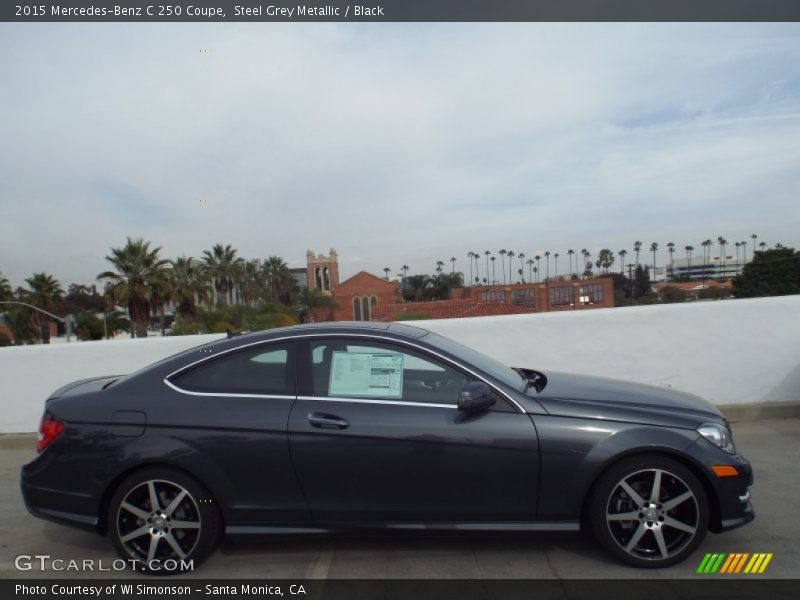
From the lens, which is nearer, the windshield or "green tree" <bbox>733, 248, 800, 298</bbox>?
the windshield

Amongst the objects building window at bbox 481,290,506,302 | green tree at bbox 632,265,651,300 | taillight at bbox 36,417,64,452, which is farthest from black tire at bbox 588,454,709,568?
green tree at bbox 632,265,651,300

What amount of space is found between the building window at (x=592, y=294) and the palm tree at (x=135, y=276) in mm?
27076

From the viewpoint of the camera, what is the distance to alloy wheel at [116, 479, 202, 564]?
3.69 metres

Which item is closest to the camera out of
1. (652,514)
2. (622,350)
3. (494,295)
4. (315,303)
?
(652,514)

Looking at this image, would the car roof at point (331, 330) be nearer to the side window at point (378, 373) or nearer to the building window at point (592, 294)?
the side window at point (378, 373)

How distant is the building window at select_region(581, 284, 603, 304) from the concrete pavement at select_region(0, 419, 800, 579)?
30900 millimetres

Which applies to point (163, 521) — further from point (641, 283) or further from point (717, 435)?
point (641, 283)

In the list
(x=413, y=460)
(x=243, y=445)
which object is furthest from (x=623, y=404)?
(x=243, y=445)

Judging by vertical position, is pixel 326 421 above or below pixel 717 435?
above

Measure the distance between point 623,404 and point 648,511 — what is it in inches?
24.1

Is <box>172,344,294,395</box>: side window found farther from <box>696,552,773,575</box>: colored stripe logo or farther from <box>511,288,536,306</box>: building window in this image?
<box>511,288,536,306</box>: building window

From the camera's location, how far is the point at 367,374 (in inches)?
152

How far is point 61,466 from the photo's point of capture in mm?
3766

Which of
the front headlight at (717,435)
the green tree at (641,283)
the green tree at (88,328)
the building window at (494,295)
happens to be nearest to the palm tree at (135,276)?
the green tree at (88,328)
